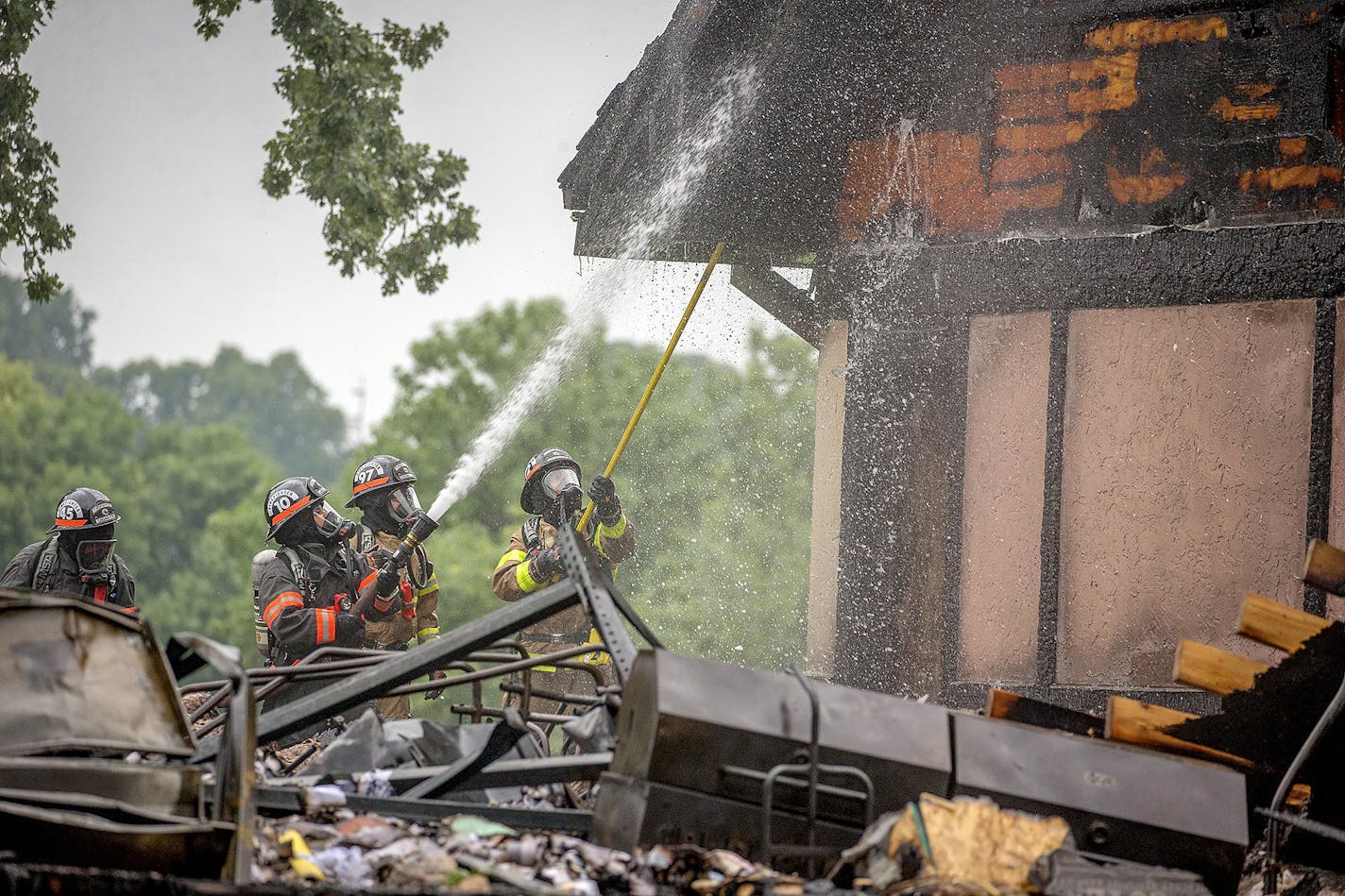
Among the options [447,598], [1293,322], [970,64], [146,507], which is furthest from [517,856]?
[146,507]

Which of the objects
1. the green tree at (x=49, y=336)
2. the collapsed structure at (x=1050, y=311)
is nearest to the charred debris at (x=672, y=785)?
the collapsed structure at (x=1050, y=311)

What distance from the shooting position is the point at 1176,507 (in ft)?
23.1

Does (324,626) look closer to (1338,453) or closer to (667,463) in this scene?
(1338,453)

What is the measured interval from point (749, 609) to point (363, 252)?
1010 inches

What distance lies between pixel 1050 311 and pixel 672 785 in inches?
171

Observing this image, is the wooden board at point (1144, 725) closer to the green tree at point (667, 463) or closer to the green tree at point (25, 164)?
the green tree at point (25, 164)

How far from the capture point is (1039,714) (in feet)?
16.7

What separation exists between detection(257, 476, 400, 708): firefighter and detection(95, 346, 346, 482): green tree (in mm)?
87572

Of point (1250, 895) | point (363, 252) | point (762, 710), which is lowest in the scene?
point (1250, 895)

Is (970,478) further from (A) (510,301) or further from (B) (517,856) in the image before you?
(A) (510,301)

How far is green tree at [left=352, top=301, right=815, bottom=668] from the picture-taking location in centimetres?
3559

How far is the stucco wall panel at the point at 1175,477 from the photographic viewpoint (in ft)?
22.4

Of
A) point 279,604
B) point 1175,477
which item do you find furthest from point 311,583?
point 1175,477

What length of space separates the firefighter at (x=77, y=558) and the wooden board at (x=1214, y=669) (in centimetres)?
743
